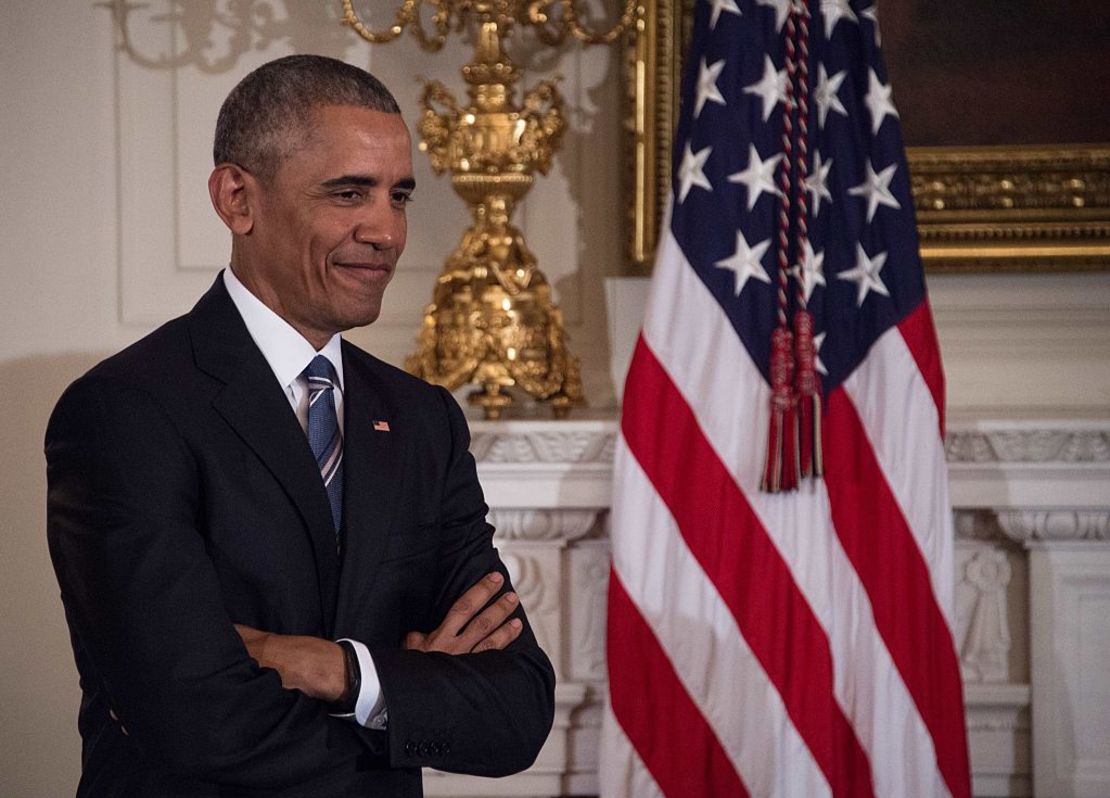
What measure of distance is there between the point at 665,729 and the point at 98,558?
1.78 m

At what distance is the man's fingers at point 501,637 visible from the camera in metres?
2.12

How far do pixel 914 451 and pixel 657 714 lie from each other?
0.85 metres

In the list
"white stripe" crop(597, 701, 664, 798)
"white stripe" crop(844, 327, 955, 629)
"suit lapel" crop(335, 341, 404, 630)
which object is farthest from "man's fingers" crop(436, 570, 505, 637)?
"white stripe" crop(844, 327, 955, 629)

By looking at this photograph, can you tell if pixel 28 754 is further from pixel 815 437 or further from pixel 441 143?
pixel 815 437

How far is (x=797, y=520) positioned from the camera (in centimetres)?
320

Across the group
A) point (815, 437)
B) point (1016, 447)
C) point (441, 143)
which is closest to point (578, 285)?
point (441, 143)

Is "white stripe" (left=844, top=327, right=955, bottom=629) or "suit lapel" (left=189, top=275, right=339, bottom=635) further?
"white stripe" (left=844, top=327, right=955, bottom=629)

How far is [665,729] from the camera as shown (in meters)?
3.25

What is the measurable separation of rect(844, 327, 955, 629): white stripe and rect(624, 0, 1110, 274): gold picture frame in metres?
0.64

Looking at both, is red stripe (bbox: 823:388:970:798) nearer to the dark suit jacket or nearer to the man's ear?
the dark suit jacket

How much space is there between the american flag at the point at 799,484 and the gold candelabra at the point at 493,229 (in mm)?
297

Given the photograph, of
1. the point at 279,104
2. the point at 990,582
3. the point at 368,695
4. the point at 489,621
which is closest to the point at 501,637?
the point at 489,621

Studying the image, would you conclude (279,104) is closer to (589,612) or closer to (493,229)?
(493,229)

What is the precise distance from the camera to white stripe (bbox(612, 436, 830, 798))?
10.4 ft
